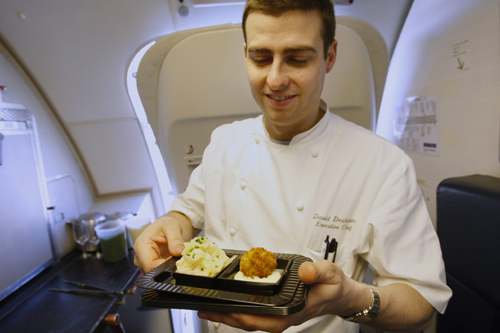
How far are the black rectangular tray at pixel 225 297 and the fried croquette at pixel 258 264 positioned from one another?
0.14 feet

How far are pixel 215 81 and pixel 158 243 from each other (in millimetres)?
1010

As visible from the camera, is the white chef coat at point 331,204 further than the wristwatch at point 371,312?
Yes

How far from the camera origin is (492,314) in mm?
1280

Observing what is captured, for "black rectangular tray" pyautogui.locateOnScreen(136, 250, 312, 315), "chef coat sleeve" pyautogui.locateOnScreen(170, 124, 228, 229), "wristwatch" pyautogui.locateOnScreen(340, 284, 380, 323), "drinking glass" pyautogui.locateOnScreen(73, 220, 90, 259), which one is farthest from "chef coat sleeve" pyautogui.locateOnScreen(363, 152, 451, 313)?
"drinking glass" pyautogui.locateOnScreen(73, 220, 90, 259)

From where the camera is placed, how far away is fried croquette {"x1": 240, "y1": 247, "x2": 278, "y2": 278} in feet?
2.79

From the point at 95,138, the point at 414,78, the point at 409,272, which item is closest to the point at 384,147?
the point at 409,272

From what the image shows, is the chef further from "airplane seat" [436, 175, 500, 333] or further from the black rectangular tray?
"airplane seat" [436, 175, 500, 333]

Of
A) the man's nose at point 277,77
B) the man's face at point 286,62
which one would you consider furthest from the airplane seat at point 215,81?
the man's nose at point 277,77

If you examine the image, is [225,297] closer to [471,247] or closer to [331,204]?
[331,204]

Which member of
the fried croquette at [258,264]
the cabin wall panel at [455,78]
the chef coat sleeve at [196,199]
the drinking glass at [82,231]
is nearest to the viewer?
the fried croquette at [258,264]

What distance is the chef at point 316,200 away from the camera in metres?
1.00

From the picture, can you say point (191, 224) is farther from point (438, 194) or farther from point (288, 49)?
point (438, 194)

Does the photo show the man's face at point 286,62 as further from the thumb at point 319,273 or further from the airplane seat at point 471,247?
the airplane seat at point 471,247

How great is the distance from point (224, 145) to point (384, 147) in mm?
716
